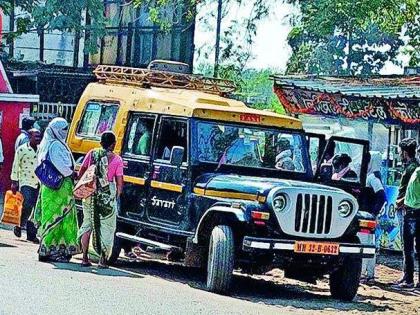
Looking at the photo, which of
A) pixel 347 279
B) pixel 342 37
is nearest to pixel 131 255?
pixel 347 279

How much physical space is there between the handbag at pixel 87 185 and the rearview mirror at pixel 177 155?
1.01m

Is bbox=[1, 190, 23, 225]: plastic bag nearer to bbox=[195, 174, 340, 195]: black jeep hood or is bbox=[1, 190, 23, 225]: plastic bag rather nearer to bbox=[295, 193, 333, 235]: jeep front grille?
bbox=[195, 174, 340, 195]: black jeep hood

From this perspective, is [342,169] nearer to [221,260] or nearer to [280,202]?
[280,202]

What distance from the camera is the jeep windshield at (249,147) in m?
12.6

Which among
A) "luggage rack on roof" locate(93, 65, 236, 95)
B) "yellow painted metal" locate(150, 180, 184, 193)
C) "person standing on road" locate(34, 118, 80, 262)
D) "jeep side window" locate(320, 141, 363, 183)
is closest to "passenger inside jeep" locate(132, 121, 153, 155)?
"yellow painted metal" locate(150, 180, 184, 193)

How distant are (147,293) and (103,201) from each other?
220 cm

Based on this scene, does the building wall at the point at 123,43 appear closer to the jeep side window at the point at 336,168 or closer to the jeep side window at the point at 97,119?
the jeep side window at the point at 97,119

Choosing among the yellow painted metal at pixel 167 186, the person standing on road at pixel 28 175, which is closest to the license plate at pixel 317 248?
the yellow painted metal at pixel 167 186

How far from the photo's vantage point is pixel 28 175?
51.8 ft

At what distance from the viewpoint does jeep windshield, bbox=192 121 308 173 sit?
495 inches

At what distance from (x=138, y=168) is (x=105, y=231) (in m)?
1.02

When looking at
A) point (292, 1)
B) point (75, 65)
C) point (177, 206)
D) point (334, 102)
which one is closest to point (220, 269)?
point (177, 206)

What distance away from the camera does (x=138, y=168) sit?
1334 cm

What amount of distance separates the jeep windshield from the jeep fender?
0.84 m
